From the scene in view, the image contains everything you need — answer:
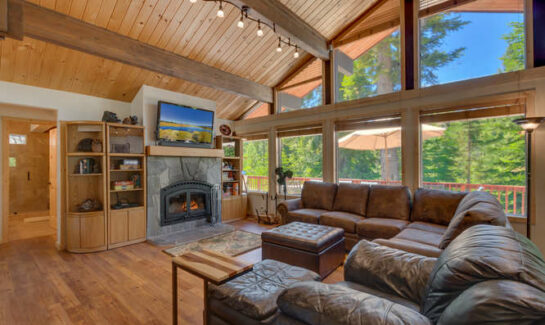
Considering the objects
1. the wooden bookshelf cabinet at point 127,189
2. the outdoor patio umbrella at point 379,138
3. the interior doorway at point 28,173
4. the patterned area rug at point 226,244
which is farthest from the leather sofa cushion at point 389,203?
the interior doorway at point 28,173

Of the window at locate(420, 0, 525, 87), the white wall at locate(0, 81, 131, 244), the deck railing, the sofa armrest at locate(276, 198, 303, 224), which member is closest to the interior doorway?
the white wall at locate(0, 81, 131, 244)

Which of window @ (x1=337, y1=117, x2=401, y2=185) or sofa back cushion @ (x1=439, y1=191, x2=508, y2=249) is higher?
window @ (x1=337, y1=117, x2=401, y2=185)

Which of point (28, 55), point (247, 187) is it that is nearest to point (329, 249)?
point (247, 187)

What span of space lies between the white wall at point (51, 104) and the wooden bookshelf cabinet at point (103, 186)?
0.76ft

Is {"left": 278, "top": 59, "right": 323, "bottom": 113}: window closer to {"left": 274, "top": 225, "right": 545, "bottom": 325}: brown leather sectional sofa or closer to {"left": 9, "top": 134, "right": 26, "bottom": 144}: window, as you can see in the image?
{"left": 274, "top": 225, "right": 545, "bottom": 325}: brown leather sectional sofa

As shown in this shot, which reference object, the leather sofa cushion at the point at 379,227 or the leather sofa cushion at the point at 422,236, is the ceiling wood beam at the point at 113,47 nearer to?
the leather sofa cushion at the point at 379,227

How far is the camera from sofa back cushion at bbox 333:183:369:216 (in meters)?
4.01

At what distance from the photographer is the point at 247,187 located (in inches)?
263

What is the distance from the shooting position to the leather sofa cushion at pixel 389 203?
366cm

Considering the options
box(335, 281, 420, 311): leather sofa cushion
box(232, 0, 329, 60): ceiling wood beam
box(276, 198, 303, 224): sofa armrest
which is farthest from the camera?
box(276, 198, 303, 224): sofa armrest

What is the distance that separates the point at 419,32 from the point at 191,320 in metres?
5.05

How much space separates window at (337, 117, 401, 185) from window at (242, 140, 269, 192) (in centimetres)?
196

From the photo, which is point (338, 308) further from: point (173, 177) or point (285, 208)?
point (173, 177)

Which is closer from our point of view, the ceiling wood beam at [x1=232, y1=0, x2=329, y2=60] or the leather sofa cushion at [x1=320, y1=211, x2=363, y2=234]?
the ceiling wood beam at [x1=232, y1=0, x2=329, y2=60]
